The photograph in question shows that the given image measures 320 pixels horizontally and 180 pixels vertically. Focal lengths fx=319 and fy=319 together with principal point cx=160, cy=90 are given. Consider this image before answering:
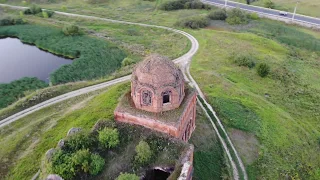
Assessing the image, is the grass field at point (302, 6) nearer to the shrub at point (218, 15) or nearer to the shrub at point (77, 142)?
the shrub at point (218, 15)

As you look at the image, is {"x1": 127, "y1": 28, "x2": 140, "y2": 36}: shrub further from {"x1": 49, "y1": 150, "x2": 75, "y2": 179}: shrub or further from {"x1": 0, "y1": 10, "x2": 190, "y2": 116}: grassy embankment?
{"x1": 49, "y1": 150, "x2": 75, "y2": 179}: shrub

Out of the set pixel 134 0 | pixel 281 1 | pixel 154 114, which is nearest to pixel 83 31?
pixel 134 0

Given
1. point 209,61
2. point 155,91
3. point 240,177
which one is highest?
point 155,91

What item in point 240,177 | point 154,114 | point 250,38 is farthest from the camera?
point 250,38

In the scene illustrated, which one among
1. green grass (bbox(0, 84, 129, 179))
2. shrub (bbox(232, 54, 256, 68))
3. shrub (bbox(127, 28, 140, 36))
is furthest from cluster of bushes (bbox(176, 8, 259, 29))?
green grass (bbox(0, 84, 129, 179))

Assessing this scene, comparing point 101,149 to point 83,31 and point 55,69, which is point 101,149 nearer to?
point 55,69

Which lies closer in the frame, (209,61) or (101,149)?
(101,149)
